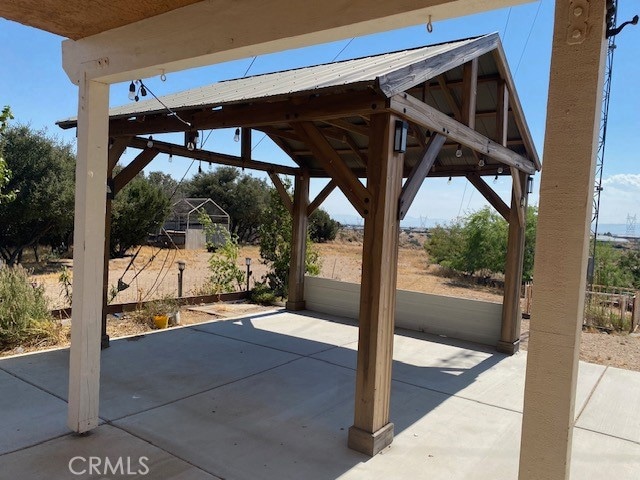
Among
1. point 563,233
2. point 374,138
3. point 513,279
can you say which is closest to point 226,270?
point 513,279

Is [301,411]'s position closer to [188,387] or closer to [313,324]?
[188,387]

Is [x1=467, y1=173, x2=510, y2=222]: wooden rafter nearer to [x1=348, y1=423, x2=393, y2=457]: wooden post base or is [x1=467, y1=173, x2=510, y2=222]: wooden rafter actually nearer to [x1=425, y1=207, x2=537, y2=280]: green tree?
[x1=348, y1=423, x2=393, y2=457]: wooden post base

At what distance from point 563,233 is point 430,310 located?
5.98 meters

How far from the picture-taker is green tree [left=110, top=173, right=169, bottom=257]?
17.0m

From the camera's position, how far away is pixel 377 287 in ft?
11.0

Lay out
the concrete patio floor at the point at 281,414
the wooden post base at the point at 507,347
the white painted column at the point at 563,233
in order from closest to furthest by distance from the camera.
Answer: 1. the white painted column at the point at 563,233
2. the concrete patio floor at the point at 281,414
3. the wooden post base at the point at 507,347

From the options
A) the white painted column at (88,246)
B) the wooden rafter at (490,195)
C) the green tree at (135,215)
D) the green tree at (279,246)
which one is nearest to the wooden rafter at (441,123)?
the wooden rafter at (490,195)

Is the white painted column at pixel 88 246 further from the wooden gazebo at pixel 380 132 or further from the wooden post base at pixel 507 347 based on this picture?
the wooden post base at pixel 507 347

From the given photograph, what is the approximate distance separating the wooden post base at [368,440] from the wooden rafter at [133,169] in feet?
12.0

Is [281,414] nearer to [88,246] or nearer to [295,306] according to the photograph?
[88,246]

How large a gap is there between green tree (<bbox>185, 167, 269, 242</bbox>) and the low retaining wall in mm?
18481

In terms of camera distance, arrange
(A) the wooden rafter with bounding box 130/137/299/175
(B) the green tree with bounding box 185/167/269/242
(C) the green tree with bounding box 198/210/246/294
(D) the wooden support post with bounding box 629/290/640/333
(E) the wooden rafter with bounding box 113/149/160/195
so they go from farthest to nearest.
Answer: (B) the green tree with bounding box 185/167/269/242 < (C) the green tree with bounding box 198/210/246/294 < (D) the wooden support post with bounding box 629/290/640/333 < (A) the wooden rafter with bounding box 130/137/299/175 < (E) the wooden rafter with bounding box 113/149/160/195

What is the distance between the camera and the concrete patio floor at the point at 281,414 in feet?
10.4

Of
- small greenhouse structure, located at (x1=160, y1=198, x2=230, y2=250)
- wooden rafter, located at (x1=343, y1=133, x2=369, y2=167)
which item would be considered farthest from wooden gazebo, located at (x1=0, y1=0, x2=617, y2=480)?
small greenhouse structure, located at (x1=160, y1=198, x2=230, y2=250)
